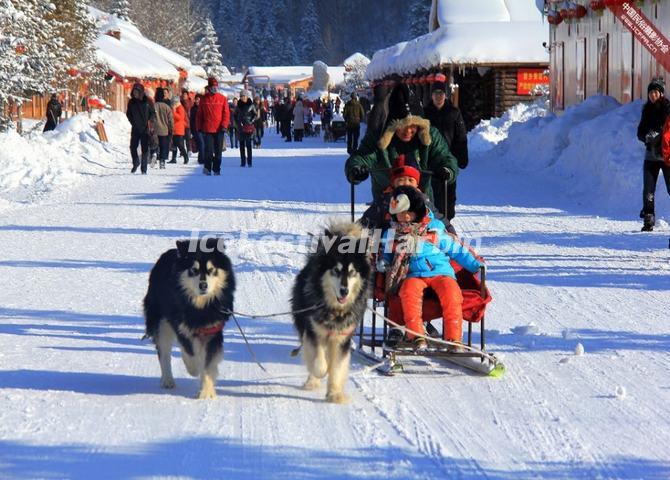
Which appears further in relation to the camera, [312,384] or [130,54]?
[130,54]

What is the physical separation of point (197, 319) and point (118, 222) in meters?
9.14

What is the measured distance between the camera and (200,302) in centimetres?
629

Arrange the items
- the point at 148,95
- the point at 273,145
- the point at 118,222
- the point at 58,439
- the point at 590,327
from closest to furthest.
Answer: the point at 58,439, the point at 590,327, the point at 118,222, the point at 148,95, the point at 273,145

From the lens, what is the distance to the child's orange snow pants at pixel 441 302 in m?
7.05

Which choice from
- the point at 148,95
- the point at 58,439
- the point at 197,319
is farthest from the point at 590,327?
the point at 148,95

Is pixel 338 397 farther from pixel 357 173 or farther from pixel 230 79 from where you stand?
pixel 230 79

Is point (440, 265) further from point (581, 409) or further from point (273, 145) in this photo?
point (273, 145)

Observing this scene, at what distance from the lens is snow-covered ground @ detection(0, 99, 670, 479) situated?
521cm

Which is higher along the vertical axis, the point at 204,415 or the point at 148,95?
the point at 148,95

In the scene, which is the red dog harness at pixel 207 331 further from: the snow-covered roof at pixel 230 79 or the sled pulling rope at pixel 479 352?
the snow-covered roof at pixel 230 79

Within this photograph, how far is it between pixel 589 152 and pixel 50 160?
36.9 ft

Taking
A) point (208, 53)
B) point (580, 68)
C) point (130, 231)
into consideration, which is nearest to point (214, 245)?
point (130, 231)

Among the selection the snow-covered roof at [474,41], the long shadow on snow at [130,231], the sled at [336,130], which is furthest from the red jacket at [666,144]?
the sled at [336,130]

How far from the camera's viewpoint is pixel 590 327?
8.47 metres
